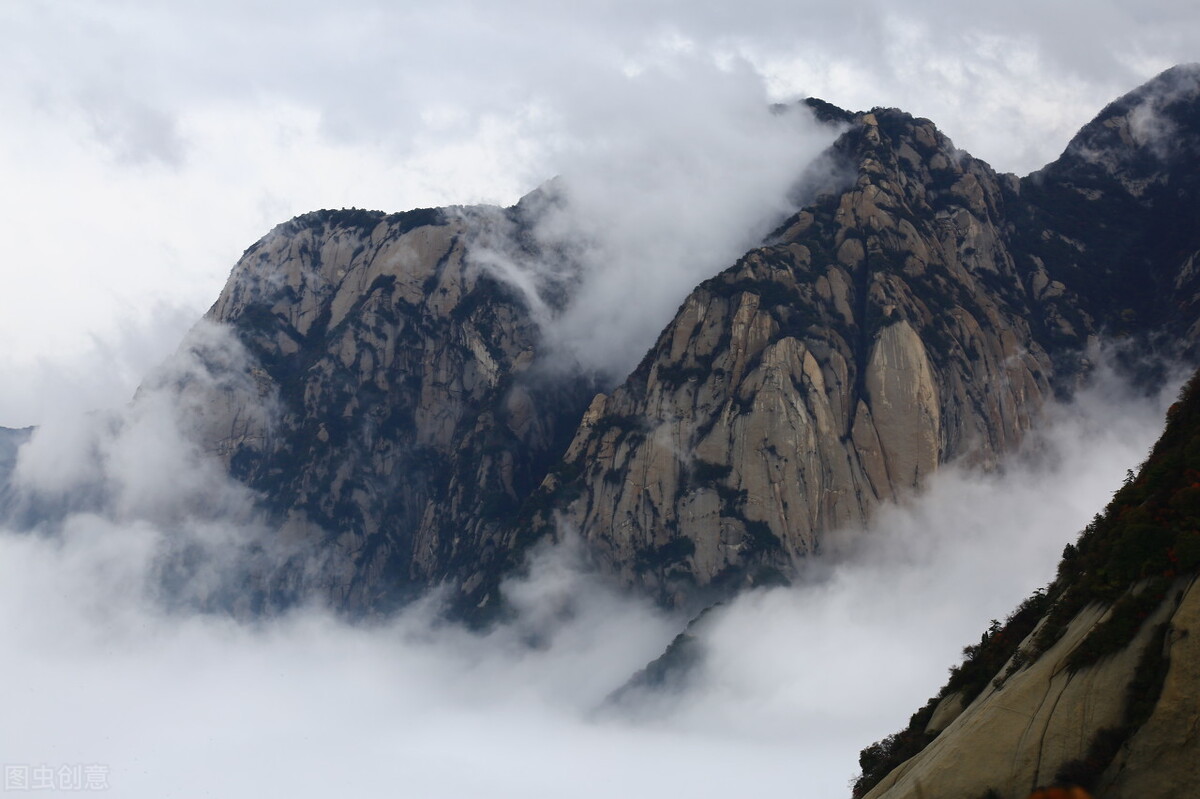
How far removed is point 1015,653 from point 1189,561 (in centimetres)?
2241

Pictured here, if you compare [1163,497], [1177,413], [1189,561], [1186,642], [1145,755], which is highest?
[1177,413]

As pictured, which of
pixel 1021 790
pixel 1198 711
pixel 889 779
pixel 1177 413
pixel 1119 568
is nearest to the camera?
pixel 1198 711

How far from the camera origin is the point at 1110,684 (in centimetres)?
7306

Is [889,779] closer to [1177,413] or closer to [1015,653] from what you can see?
[1015,653]

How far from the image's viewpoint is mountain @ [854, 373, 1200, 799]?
67375 millimetres

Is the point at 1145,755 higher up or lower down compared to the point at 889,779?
lower down

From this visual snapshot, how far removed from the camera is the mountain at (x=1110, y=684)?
→ 6738 centimetres

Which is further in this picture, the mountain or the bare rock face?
the mountain

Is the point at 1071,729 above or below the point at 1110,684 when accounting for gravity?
below

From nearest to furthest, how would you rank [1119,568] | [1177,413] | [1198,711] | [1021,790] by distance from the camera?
[1198,711] < [1021,790] < [1119,568] < [1177,413]

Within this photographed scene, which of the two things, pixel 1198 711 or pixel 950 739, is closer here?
pixel 1198 711

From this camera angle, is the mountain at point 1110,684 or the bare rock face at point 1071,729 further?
the mountain at point 1110,684

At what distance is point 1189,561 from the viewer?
7344 cm

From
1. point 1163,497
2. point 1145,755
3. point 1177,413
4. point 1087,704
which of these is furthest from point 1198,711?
point 1177,413
